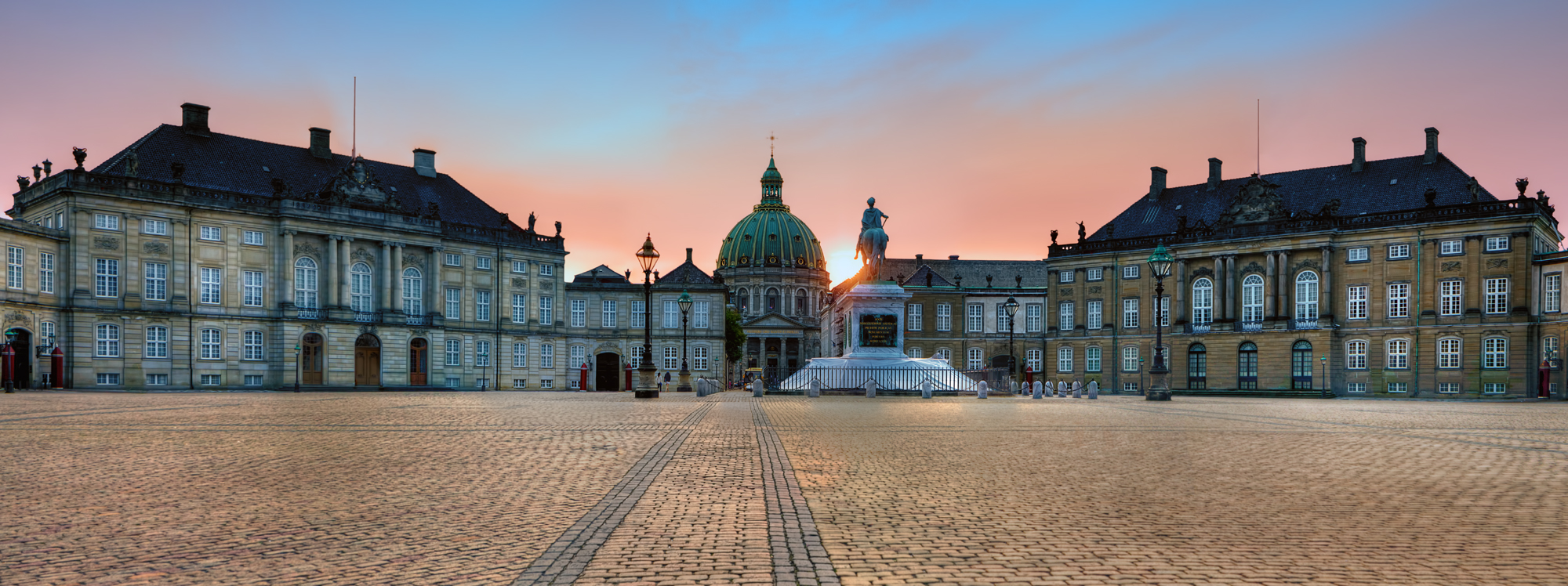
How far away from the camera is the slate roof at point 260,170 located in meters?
57.3

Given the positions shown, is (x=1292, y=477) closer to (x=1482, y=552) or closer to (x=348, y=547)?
(x=1482, y=552)

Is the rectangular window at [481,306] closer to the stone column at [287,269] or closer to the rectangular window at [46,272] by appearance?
the stone column at [287,269]

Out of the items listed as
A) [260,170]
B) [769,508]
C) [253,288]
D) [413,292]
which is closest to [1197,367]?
[413,292]

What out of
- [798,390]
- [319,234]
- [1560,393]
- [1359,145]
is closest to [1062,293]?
[1359,145]

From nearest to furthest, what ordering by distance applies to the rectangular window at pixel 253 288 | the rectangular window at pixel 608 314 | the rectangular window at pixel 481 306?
the rectangular window at pixel 253 288
the rectangular window at pixel 481 306
the rectangular window at pixel 608 314

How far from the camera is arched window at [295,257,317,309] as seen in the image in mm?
61172

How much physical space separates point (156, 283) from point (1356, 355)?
67132 millimetres

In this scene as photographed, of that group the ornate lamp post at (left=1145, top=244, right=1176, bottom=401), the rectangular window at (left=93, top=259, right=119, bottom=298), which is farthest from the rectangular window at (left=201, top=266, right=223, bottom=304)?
the ornate lamp post at (left=1145, top=244, right=1176, bottom=401)

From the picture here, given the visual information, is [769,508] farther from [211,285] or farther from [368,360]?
[368,360]

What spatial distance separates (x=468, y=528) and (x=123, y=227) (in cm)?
5534

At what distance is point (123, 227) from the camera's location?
5375cm

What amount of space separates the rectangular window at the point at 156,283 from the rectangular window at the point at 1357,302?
66407 mm

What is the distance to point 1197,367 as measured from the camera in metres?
71.3

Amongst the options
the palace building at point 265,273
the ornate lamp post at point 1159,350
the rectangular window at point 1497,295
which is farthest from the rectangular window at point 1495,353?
the palace building at point 265,273
